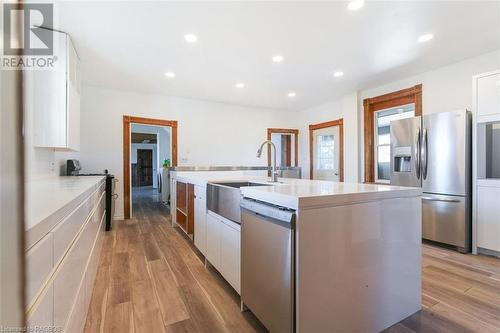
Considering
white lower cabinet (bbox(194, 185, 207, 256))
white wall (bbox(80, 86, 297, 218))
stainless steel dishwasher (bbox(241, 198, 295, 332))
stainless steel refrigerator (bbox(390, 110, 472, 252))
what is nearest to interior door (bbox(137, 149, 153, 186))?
white wall (bbox(80, 86, 297, 218))

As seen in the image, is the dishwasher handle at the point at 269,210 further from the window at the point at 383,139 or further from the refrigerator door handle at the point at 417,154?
the window at the point at 383,139

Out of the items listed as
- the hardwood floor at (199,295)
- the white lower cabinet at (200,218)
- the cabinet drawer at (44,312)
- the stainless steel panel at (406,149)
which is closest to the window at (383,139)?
the stainless steel panel at (406,149)

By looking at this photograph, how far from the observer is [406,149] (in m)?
3.29

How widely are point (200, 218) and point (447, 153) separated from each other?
3106 millimetres

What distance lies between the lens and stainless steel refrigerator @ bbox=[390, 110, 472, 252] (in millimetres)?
2756

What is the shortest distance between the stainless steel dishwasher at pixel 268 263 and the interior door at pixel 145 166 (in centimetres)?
1089

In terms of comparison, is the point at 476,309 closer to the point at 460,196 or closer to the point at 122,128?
the point at 460,196

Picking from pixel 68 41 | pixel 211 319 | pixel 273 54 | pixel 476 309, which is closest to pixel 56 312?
pixel 211 319

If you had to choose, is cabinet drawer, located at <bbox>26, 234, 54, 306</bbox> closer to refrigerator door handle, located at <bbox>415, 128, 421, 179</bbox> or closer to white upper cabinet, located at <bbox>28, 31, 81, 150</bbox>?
white upper cabinet, located at <bbox>28, 31, 81, 150</bbox>

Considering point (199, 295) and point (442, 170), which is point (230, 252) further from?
point (442, 170)

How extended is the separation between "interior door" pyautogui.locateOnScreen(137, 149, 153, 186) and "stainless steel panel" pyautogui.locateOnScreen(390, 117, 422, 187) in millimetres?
10631

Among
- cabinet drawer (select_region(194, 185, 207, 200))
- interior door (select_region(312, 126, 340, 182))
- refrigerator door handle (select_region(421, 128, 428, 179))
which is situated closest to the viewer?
cabinet drawer (select_region(194, 185, 207, 200))

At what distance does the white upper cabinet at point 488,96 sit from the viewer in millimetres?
2525

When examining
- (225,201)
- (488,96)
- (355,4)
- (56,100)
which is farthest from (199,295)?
(488,96)
